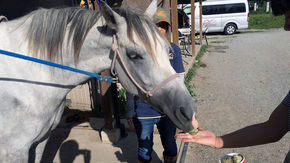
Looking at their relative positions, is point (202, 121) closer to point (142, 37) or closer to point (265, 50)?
point (142, 37)

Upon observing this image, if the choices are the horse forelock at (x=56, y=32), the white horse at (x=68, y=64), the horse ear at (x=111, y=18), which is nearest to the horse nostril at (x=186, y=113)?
the white horse at (x=68, y=64)

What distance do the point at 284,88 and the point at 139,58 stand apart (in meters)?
5.78

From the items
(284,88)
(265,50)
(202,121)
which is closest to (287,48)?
(265,50)

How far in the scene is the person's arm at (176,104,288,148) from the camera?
1.56 meters

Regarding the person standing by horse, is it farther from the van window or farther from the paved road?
the van window

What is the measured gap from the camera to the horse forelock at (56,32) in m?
1.62

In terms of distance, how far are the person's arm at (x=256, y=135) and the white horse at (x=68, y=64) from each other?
0.56 ft

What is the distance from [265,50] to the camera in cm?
1109

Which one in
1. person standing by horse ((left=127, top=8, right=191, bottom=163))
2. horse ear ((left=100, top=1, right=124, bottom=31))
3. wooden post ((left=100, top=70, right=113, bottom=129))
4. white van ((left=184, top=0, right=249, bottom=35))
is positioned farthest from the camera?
white van ((left=184, top=0, right=249, bottom=35))

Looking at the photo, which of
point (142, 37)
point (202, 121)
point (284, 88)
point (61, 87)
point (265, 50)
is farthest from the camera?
point (265, 50)

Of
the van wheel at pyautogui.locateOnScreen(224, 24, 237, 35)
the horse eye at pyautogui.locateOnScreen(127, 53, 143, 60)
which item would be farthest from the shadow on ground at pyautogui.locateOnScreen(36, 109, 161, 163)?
the van wheel at pyautogui.locateOnScreen(224, 24, 237, 35)

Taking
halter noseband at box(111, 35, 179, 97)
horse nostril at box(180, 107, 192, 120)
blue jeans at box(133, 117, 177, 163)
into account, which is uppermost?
halter noseband at box(111, 35, 179, 97)

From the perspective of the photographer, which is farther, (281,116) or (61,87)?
(61,87)

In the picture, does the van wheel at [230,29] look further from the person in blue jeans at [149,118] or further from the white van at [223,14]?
the person in blue jeans at [149,118]
